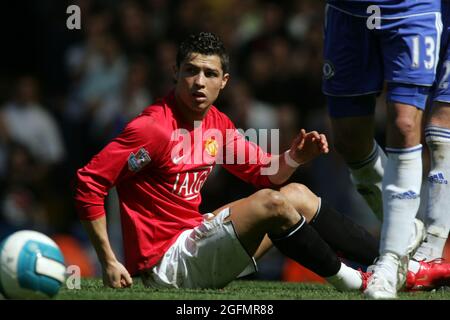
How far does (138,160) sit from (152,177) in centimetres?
22

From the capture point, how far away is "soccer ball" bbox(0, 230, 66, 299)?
4.95 meters

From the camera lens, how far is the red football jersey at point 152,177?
213 inches

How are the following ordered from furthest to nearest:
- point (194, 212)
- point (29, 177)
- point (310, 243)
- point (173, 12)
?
point (173, 12)
point (29, 177)
point (194, 212)
point (310, 243)

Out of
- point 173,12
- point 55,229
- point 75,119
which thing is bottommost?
point 55,229

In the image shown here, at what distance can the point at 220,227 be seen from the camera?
5.45 m

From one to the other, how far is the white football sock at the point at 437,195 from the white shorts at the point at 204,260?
1.16 meters

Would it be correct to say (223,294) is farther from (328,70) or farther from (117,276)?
(328,70)

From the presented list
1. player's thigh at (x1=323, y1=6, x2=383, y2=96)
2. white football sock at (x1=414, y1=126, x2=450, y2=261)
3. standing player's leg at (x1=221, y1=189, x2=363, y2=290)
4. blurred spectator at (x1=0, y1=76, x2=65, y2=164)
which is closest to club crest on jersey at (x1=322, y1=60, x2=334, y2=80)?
player's thigh at (x1=323, y1=6, x2=383, y2=96)

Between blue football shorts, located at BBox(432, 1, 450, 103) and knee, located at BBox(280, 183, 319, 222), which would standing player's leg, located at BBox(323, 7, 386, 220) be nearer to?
blue football shorts, located at BBox(432, 1, 450, 103)

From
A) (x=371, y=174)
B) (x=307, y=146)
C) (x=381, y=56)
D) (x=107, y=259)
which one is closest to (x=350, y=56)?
(x=381, y=56)

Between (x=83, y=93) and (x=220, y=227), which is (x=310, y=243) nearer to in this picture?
(x=220, y=227)

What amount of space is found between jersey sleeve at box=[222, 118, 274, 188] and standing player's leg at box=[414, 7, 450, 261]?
0.96m
